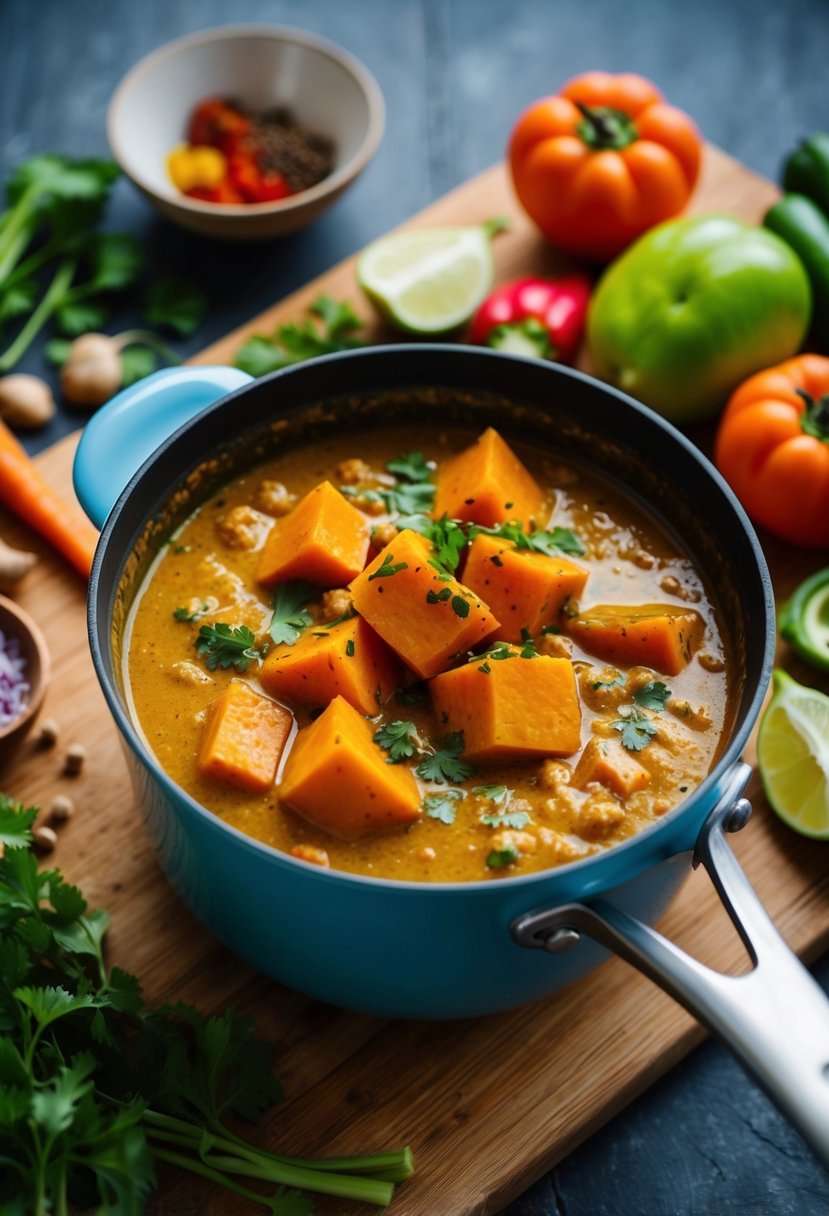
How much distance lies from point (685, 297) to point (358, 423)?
3.02 feet

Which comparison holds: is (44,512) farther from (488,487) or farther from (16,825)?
(488,487)

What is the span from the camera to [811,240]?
3.51 m

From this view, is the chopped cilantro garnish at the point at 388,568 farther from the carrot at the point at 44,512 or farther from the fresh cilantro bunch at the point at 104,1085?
the carrot at the point at 44,512

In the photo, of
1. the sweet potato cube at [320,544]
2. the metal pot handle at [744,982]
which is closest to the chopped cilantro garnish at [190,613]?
the sweet potato cube at [320,544]

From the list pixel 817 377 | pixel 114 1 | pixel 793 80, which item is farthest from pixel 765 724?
pixel 114 1

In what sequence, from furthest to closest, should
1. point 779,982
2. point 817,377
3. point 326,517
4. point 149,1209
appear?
1. point 817,377
2. point 326,517
3. point 149,1209
4. point 779,982

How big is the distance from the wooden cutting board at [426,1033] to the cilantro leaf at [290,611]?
539mm

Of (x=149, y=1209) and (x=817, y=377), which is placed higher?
(x=817, y=377)

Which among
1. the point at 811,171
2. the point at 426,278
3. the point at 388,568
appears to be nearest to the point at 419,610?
the point at 388,568

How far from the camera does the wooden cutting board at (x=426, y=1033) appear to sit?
7.92 ft

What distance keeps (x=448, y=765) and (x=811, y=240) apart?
192cm

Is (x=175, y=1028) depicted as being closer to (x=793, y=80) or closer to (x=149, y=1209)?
(x=149, y=1209)

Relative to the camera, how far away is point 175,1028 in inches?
95.4

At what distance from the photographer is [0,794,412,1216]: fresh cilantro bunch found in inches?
84.3
